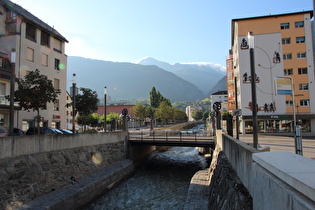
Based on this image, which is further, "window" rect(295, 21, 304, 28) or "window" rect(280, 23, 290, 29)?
"window" rect(280, 23, 290, 29)

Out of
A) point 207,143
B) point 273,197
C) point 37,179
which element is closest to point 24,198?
point 37,179

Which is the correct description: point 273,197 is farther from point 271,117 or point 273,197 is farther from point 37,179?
point 271,117

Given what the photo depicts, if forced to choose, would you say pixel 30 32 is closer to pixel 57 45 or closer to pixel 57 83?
pixel 57 45

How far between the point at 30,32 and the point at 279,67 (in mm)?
37067

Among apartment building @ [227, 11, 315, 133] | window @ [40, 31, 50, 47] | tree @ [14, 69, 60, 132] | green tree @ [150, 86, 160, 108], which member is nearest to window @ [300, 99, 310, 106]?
apartment building @ [227, 11, 315, 133]

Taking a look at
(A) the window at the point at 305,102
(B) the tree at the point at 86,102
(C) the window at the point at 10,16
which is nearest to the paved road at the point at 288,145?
(B) the tree at the point at 86,102

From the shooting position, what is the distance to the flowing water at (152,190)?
1295cm

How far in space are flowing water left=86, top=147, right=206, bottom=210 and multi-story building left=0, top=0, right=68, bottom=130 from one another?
495 inches

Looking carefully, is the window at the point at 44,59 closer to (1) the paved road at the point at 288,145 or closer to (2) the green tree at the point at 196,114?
(1) the paved road at the point at 288,145

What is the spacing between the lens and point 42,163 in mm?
11633

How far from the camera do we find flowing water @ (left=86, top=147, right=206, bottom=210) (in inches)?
510

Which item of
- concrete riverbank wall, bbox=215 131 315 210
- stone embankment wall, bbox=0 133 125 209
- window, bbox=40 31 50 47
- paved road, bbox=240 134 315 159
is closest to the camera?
concrete riverbank wall, bbox=215 131 315 210

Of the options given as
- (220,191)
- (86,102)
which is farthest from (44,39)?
(220,191)

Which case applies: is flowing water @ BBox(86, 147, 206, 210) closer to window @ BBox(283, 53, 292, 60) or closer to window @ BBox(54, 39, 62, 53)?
window @ BBox(54, 39, 62, 53)
